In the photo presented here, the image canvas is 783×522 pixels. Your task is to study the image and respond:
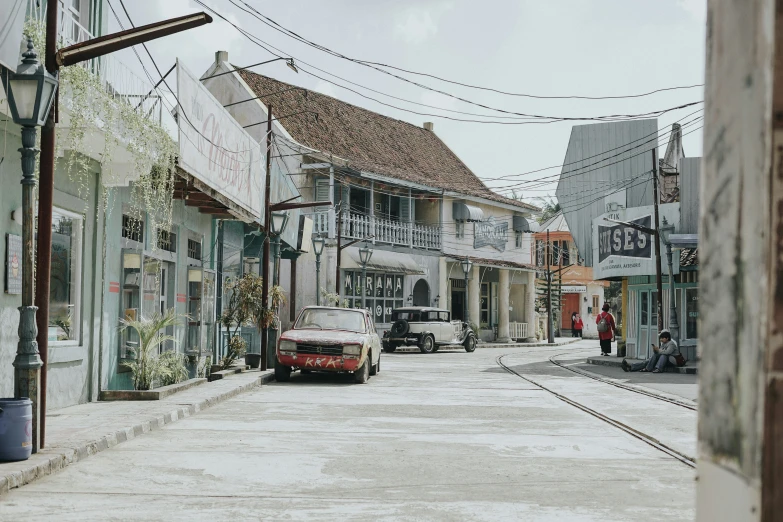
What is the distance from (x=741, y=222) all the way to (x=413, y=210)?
42278 millimetres

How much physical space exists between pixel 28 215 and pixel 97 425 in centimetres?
330

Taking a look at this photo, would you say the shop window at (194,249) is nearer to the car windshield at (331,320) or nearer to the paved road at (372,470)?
the car windshield at (331,320)

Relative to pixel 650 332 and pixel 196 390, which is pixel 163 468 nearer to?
pixel 196 390

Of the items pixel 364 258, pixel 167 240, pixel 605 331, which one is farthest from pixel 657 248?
pixel 167 240

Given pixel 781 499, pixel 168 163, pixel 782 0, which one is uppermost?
pixel 168 163

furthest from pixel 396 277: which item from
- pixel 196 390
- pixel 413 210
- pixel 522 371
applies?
pixel 196 390

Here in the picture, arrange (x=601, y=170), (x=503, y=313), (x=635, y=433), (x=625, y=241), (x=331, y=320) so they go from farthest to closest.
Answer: (x=503, y=313), (x=601, y=170), (x=625, y=241), (x=331, y=320), (x=635, y=433)

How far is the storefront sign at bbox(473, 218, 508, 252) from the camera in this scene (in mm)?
47844

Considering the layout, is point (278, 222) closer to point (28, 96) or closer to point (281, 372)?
point (281, 372)

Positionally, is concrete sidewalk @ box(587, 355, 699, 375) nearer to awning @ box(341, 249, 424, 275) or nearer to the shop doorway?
awning @ box(341, 249, 424, 275)

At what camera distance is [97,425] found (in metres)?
10.8

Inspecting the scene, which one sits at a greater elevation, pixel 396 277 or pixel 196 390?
pixel 396 277

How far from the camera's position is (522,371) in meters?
25.6

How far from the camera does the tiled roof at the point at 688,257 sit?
2828 centimetres
